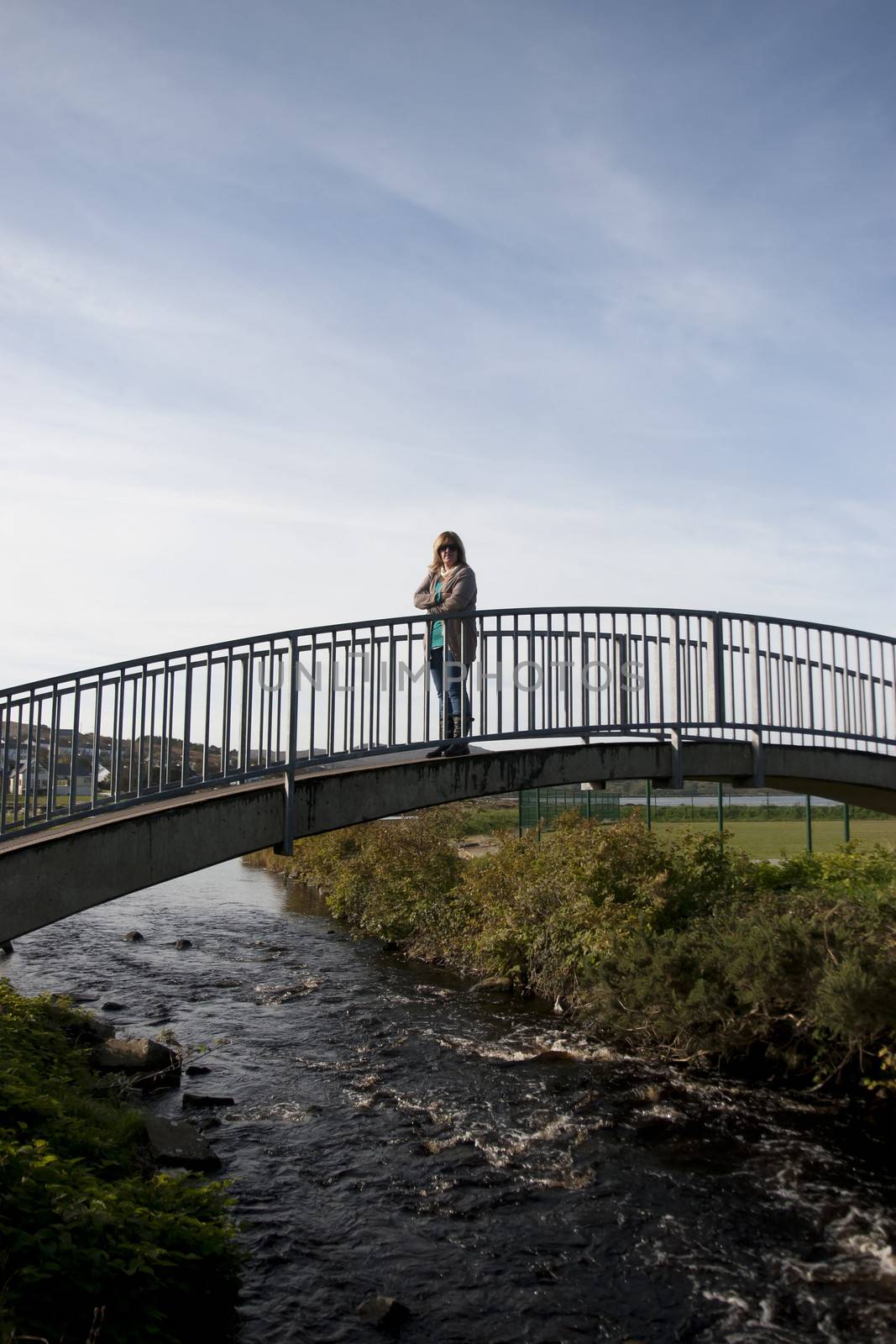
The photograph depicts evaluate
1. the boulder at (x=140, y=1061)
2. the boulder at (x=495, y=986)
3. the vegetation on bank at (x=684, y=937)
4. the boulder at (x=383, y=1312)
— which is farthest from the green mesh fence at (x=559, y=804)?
the boulder at (x=383, y=1312)

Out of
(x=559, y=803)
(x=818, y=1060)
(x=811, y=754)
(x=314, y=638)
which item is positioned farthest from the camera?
(x=559, y=803)

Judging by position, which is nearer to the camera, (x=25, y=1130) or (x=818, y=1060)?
(x=25, y=1130)

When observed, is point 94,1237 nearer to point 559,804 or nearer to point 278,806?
point 278,806

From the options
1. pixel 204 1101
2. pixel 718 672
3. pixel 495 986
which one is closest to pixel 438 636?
pixel 718 672

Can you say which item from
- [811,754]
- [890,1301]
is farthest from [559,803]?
[890,1301]

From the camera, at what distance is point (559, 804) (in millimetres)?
27734

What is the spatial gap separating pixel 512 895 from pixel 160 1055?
6.27m

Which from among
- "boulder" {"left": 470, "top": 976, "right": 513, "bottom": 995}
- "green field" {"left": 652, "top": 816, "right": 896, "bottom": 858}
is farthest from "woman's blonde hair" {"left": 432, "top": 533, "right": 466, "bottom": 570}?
"green field" {"left": 652, "top": 816, "right": 896, "bottom": 858}

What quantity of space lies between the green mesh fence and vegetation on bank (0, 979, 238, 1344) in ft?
64.3

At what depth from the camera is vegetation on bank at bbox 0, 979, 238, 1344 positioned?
4.44 m

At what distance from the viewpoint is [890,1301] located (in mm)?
6207

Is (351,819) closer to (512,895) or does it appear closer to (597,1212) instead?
(597,1212)

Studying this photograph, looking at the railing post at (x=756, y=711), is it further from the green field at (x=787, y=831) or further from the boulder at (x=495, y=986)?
the green field at (x=787, y=831)

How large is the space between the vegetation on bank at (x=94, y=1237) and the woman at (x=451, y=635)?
14.6ft
